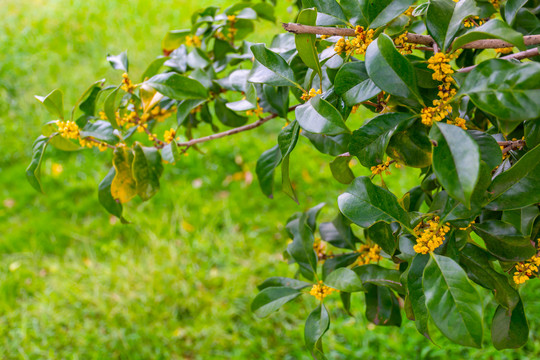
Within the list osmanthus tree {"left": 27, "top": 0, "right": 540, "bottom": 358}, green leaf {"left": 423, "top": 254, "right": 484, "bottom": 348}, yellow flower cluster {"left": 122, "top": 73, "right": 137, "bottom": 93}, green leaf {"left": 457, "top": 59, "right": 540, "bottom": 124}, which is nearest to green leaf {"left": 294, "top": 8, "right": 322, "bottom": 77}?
osmanthus tree {"left": 27, "top": 0, "right": 540, "bottom": 358}

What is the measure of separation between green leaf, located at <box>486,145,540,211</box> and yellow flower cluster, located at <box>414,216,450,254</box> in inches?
3.1

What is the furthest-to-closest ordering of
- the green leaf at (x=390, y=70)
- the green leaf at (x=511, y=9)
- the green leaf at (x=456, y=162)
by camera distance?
the green leaf at (x=511, y=9)
the green leaf at (x=390, y=70)
the green leaf at (x=456, y=162)

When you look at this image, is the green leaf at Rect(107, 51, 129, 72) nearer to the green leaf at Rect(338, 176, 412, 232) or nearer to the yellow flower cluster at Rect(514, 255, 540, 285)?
the green leaf at Rect(338, 176, 412, 232)

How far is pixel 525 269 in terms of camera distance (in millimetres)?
732

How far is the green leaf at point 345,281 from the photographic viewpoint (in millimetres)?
818

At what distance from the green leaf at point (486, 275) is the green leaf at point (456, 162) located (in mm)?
256

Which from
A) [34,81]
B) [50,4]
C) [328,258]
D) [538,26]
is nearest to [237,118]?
[328,258]

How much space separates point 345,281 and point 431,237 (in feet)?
0.75

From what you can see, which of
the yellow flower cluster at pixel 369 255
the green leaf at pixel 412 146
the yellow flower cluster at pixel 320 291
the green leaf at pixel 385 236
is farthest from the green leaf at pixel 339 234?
the green leaf at pixel 412 146

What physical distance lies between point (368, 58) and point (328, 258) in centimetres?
61

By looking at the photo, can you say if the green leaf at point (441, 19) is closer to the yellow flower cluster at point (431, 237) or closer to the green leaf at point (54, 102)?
the yellow flower cluster at point (431, 237)

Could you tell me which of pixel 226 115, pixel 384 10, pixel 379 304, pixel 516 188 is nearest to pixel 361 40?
pixel 384 10

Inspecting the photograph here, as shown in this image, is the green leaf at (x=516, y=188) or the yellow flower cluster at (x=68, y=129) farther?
the yellow flower cluster at (x=68, y=129)

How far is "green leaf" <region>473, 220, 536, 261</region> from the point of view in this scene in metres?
0.69
